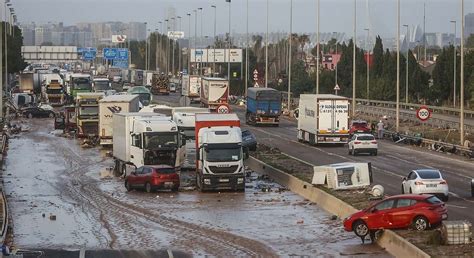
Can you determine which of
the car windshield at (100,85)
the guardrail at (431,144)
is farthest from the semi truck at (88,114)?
the car windshield at (100,85)

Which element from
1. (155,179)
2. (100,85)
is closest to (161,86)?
(100,85)

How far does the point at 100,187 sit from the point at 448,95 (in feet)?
217

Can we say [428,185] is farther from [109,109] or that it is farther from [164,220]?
[109,109]

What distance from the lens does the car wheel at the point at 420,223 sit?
32.4 metres

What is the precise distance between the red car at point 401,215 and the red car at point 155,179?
16318 mm

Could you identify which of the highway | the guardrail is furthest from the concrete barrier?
the guardrail

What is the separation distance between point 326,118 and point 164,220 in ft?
99.4

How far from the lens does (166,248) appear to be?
32.6 meters

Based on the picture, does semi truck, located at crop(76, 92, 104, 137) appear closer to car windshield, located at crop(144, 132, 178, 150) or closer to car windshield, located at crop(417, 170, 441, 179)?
car windshield, located at crop(144, 132, 178, 150)

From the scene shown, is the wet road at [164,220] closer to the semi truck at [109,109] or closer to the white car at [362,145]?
the white car at [362,145]

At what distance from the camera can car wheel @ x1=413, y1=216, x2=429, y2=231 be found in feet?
106

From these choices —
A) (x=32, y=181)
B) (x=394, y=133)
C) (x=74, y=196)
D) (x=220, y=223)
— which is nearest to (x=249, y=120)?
(x=394, y=133)

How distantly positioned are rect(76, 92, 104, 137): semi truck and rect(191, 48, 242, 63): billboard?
90.6 meters

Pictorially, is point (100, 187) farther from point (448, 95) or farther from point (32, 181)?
point (448, 95)
